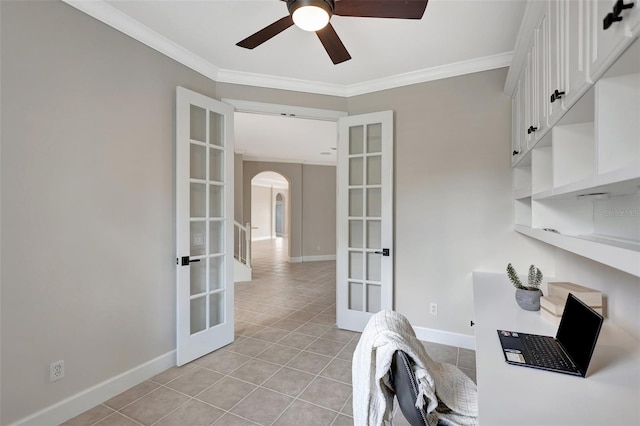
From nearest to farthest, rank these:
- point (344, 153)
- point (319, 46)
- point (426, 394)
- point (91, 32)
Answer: point (426, 394) → point (91, 32) → point (319, 46) → point (344, 153)

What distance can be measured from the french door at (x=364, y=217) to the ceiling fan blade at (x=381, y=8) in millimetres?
1621

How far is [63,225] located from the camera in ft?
6.35

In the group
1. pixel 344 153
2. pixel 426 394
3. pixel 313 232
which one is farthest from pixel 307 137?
pixel 426 394

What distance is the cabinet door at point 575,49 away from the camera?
1.08 metres

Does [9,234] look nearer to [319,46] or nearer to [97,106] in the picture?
[97,106]

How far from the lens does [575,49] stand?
3.82ft

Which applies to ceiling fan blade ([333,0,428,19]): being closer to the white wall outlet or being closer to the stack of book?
the stack of book

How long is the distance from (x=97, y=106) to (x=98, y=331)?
1543 millimetres

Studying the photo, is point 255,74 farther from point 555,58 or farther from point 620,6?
point 620,6

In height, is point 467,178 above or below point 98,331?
above

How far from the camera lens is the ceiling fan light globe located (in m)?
1.62

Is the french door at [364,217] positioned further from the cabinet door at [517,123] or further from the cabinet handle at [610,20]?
the cabinet handle at [610,20]

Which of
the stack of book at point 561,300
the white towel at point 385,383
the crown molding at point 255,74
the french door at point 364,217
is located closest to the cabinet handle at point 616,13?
the white towel at point 385,383

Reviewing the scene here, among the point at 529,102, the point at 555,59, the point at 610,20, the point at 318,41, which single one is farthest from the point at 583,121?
the point at 318,41
